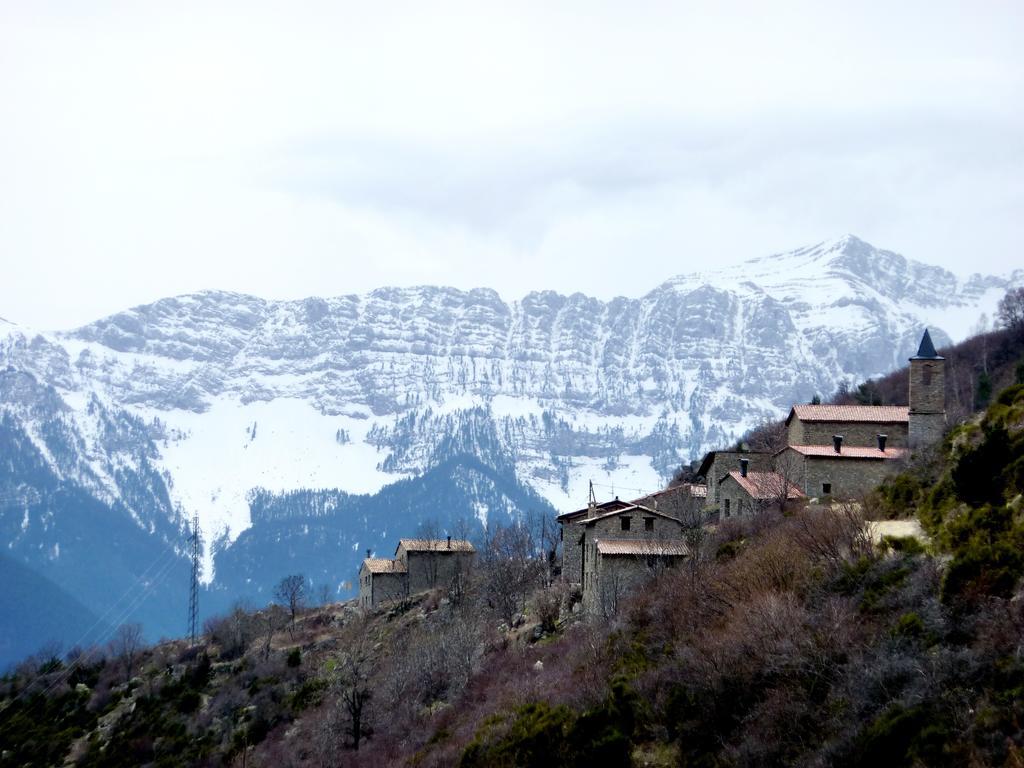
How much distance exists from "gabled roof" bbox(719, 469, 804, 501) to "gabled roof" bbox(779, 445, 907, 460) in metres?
1.77

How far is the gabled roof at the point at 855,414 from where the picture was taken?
61.0m

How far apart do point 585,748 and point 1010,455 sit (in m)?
15.1

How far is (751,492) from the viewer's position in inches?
2217

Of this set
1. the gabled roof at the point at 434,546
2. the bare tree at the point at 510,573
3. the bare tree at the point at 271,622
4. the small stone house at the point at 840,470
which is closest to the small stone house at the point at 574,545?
the bare tree at the point at 510,573

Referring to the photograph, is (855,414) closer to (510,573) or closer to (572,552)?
(572,552)

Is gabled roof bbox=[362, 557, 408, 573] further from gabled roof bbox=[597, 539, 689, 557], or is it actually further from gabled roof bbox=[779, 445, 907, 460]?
gabled roof bbox=[779, 445, 907, 460]

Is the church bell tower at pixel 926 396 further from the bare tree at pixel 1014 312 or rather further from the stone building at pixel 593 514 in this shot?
the bare tree at pixel 1014 312

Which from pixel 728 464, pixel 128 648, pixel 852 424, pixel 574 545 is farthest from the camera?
pixel 128 648

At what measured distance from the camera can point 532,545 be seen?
90.7m

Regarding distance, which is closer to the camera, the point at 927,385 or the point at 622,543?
the point at 622,543

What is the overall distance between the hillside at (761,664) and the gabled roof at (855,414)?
1231 centimetres

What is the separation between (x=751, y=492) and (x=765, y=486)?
1039 mm

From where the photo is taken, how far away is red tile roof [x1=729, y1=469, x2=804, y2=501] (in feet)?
182

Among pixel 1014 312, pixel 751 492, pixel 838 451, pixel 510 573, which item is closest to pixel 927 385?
pixel 838 451
